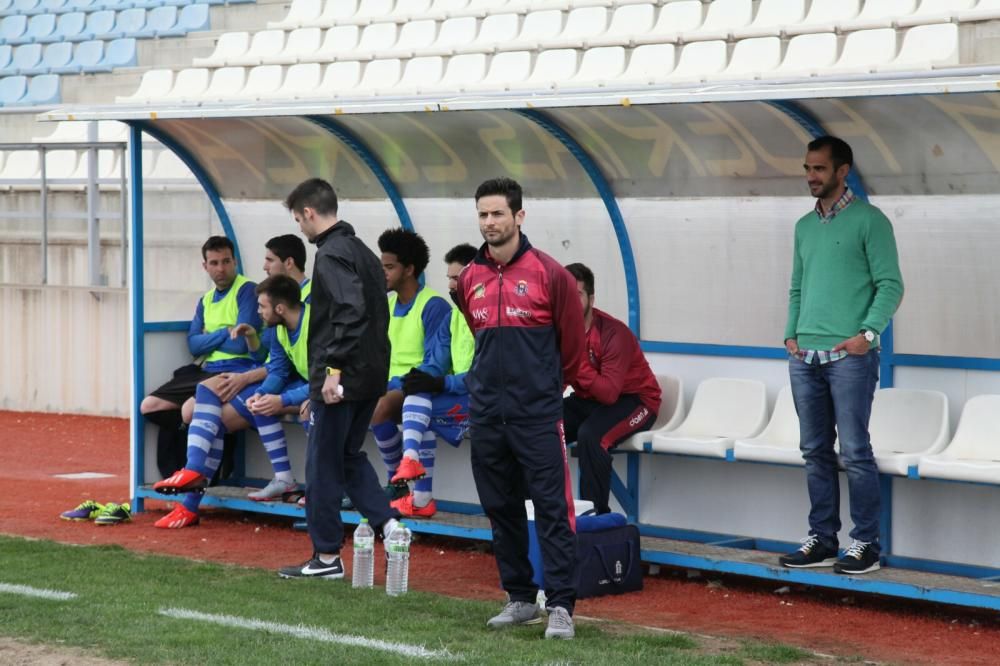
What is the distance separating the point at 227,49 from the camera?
59.6ft

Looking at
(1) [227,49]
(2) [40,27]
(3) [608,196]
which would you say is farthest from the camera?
(2) [40,27]

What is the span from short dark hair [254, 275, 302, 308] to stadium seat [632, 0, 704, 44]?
23.9 ft

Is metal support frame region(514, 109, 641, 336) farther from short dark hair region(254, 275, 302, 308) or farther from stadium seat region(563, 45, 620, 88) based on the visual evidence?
stadium seat region(563, 45, 620, 88)

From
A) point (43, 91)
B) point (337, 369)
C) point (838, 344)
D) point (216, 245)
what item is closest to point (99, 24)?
point (43, 91)

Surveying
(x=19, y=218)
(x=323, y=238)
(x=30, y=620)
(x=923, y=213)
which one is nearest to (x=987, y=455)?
(x=923, y=213)

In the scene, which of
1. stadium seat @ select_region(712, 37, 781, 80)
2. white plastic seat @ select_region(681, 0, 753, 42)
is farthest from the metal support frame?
white plastic seat @ select_region(681, 0, 753, 42)

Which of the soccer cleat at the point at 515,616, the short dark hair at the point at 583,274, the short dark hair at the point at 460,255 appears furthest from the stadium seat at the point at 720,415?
the soccer cleat at the point at 515,616

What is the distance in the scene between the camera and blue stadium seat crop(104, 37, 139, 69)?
1916 cm

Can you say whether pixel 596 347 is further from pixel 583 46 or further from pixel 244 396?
pixel 583 46

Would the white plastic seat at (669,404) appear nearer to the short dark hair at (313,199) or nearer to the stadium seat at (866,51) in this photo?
the short dark hair at (313,199)

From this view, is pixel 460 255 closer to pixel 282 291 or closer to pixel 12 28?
pixel 282 291

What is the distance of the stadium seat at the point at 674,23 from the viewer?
48.1 ft

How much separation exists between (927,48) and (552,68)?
4135 millimetres

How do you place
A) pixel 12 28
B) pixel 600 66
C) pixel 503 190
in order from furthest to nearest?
pixel 12 28
pixel 600 66
pixel 503 190
